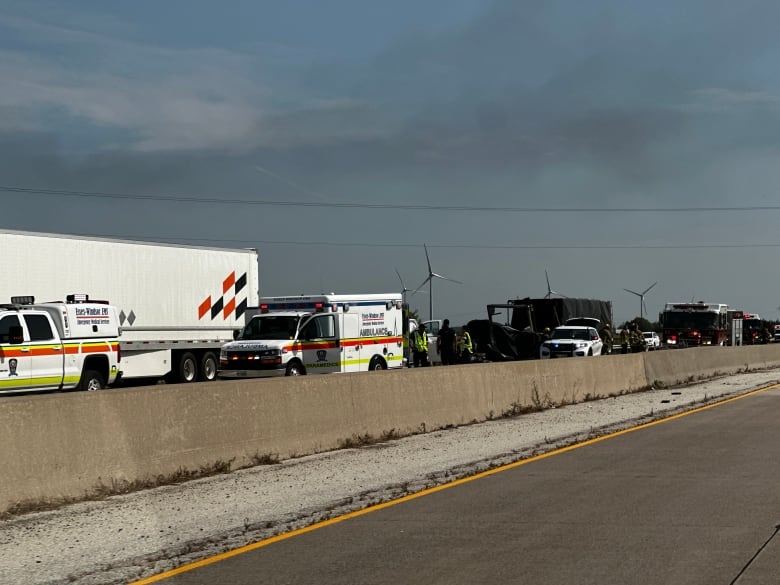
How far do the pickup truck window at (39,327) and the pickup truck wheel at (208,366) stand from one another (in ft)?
34.8

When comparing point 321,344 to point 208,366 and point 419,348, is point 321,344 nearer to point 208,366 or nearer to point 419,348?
point 208,366

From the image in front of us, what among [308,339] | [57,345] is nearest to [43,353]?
[57,345]

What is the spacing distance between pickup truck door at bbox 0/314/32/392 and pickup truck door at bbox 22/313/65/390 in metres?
0.19

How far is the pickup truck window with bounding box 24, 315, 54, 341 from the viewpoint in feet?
66.8

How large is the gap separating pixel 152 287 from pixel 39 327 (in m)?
9.22

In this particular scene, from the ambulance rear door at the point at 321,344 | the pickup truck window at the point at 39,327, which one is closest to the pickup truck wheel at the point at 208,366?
the ambulance rear door at the point at 321,344

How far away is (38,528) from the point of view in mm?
9641

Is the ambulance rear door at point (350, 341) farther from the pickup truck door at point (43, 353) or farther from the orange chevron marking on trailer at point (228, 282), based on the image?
the pickup truck door at point (43, 353)

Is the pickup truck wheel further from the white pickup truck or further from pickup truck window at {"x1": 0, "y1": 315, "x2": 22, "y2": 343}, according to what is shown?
pickup truck window at {"x1": 0, "y1": 315, "x2": 22, "y2": 343}

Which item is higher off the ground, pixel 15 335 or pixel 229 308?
pixel 229 308

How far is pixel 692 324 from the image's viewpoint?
55.4 meters

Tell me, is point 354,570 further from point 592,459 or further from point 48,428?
point 592,459

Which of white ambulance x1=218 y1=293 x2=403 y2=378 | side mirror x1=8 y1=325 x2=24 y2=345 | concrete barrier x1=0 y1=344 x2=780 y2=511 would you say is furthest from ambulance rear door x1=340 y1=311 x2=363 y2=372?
side mirror x1=8 y1=325 x2=24 y2=345

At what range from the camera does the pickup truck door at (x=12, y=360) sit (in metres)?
19.3
